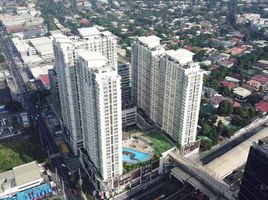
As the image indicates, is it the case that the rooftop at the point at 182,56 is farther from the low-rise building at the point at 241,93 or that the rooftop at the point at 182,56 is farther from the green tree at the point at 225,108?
the low-rise building at the point at 241,93

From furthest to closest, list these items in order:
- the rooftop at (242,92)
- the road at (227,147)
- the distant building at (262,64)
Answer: the distant building at (262,64), the rooftop at (242,92), the road at (227,147)

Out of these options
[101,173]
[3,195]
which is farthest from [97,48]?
[3,195]

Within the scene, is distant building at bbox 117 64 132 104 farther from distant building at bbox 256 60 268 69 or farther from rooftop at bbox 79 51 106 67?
distant building at bbox 256 60 268 69

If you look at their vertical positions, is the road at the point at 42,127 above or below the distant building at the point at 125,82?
below

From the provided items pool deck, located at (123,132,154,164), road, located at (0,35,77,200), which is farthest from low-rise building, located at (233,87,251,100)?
road, located at (0,35,77,200)

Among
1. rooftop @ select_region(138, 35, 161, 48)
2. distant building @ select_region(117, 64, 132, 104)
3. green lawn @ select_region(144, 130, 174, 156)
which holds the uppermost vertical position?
rooftop @ select_region(138, 35, 161, 48)

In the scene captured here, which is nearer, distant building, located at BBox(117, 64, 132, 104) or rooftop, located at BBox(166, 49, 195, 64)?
rooftop, located at BBox(166, 49, 195, 64)

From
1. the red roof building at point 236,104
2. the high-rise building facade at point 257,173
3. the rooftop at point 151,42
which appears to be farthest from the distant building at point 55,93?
the high-rise building facade at point 257,173
